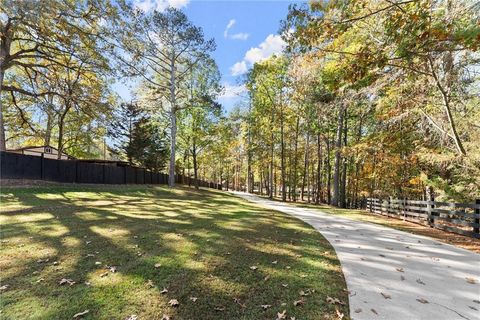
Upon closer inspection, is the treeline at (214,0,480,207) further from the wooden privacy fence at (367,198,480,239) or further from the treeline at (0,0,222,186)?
the treeline at (0,0,222,186)

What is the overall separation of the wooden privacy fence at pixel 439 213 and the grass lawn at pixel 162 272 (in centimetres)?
460

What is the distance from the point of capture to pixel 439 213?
848 cm

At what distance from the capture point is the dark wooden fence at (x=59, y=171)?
11875 millimetres

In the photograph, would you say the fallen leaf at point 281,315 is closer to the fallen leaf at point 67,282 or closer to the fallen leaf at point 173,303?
the fallen leaf at point 173,303

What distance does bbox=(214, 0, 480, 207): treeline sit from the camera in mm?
4844

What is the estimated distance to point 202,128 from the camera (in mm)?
24172

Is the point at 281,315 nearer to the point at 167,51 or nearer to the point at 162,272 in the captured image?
the point at 162,272

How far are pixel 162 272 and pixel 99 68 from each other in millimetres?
14233

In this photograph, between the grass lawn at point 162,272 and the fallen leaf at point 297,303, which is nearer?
the grass lawn at point 162,272

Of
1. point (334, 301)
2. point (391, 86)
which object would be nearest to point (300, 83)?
point (391, 86)

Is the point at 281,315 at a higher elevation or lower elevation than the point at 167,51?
lower

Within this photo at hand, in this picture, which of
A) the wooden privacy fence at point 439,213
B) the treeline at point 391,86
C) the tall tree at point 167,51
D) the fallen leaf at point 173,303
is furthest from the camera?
the tall tree at point 167,51

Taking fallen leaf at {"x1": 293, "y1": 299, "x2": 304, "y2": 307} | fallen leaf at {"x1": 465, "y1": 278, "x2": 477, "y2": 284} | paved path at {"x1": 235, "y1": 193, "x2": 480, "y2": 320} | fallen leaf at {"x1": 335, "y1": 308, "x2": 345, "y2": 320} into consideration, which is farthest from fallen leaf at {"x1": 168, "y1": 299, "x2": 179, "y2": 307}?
fallen leaf at {"x1": 465, "y1": 278, "x2": 477, "y2": 284}

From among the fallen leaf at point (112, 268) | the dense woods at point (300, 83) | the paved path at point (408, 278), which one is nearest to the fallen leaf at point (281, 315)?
the paved path at point (408, 278)
